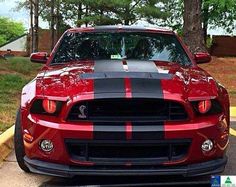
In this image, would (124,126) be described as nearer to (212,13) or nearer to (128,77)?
(128,77)

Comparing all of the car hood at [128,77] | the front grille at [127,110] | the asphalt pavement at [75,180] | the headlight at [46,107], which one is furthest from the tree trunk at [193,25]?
the headlight at [46,107]

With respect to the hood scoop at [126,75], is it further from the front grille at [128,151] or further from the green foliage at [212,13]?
the green foliage at [212,13]

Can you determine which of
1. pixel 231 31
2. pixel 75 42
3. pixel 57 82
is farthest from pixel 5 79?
pixel 231 31

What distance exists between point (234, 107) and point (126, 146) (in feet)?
19.8

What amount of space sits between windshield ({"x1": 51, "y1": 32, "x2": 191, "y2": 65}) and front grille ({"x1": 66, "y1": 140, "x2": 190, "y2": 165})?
A: 1.68 meters

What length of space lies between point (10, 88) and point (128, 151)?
7.46m

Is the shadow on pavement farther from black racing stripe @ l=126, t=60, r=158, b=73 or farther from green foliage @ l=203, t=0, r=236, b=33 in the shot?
green foliage @ l=203, t=0, r=236, b=33

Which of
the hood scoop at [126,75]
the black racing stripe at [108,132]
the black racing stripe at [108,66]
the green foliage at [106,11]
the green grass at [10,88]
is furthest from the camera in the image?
the green foliage at [106,11]

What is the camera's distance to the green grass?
24.4 ft

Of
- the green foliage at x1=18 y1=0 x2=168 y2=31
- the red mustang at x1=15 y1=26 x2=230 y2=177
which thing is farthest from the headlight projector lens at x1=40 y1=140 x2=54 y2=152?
the green foliage at x1=18 y1=0 x2=168 y2=31

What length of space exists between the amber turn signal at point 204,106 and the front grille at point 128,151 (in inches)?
11.7

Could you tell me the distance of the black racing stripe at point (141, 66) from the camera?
15.3ft

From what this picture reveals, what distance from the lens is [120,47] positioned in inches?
229

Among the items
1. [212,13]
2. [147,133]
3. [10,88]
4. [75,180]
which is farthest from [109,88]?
[212,13]
